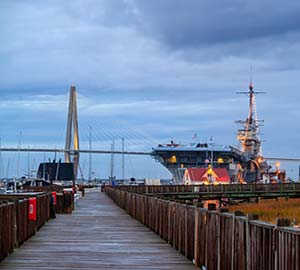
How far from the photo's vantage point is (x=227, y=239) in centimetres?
1064

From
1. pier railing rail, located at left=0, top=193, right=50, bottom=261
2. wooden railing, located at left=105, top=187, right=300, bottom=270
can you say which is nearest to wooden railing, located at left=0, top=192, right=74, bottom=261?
pier railing rail, located at left=0, top=193, right=50, bottom=261

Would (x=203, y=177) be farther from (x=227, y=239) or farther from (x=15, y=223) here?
(x=227, y=239)

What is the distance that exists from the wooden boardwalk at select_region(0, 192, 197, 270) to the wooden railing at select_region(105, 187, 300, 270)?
18.2 inches

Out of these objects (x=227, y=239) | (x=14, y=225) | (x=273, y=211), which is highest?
(x=227, y=239)

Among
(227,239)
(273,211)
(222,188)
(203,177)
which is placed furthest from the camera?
(203,177)

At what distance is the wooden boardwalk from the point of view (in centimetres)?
1379

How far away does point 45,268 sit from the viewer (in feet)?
43.0

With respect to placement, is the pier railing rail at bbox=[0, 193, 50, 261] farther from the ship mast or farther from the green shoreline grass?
the ship mast

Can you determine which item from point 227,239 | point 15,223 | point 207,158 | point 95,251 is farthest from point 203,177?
point 227,239

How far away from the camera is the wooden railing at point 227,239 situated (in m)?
7.61

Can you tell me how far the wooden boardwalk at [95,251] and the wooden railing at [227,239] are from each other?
463 millimetres

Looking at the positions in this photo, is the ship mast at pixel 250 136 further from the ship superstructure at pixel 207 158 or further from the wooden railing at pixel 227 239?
the wooden railing at pixel 227 239

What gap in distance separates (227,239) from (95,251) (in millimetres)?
6326

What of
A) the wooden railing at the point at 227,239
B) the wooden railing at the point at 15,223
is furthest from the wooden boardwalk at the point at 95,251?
the wooden railing at the point at 227,239
